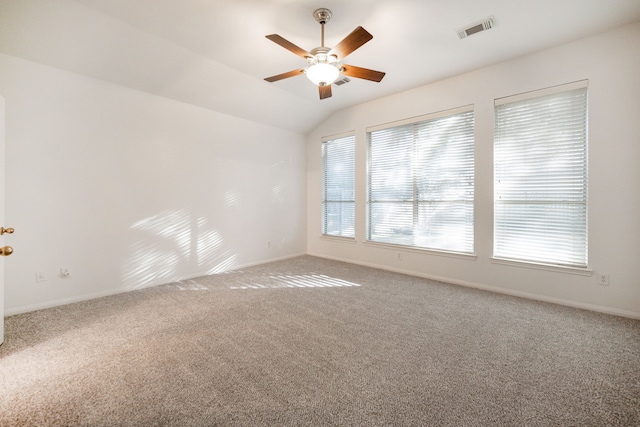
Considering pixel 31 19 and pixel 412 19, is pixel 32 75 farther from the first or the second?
pixel 412 19

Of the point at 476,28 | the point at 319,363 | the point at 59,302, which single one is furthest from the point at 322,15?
the point at 59,302

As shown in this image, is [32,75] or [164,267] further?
[164,267]

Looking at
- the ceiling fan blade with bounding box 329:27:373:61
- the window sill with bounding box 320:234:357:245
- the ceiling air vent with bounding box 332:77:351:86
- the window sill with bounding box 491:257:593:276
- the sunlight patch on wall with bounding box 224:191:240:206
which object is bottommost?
the window sill with bounding box 491:257:593:276

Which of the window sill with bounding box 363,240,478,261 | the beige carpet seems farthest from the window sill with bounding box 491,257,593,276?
the beige carpet

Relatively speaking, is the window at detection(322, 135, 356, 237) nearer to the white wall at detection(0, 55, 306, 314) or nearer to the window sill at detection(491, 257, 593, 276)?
the white wall at detection(0, 55, 306, 314)

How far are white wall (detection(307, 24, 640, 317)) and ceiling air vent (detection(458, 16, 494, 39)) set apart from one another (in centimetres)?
95

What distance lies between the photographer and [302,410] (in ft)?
5.10

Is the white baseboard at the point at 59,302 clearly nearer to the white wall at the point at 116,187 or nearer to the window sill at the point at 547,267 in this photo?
the white wall at the point at 116,187

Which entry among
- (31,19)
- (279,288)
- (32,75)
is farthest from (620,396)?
(32,75)

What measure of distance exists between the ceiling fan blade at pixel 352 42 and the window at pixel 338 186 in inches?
115

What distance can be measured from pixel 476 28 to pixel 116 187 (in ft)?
15.4

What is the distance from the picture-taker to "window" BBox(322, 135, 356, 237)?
5438 millimetres

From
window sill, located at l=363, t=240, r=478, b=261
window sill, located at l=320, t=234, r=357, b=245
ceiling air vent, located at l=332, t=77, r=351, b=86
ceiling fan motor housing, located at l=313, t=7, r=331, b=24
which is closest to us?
ceiling fan motor housing, located at l=313, t=7, r=331, b=24

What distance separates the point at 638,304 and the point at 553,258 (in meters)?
0.78
